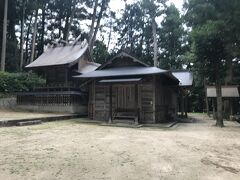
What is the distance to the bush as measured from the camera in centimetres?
2164

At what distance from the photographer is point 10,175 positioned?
4.85 m

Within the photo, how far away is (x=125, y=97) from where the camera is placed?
51.4 ft

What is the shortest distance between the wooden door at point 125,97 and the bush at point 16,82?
1053 cm

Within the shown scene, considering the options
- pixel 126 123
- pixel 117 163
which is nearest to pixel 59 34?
pixel 126 123

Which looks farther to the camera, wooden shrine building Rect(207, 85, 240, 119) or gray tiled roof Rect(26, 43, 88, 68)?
gray tiled roof Rect(26, 43, 88, 68)

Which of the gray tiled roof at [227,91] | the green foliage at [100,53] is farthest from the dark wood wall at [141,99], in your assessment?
the green foliage at [100,53]

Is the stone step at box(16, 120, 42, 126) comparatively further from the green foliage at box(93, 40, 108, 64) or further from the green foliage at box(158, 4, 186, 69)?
the green foliage at box(93, 40, 108, 64)

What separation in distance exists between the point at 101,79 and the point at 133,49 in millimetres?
23544

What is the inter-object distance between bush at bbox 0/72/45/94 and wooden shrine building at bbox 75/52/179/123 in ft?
28.4

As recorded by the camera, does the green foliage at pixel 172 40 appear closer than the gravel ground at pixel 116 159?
No

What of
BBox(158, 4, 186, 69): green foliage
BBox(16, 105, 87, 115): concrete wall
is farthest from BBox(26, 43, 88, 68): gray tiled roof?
BBox(158, 4, 186, 69): green foliage

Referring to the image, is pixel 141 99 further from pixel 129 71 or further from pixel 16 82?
pixel 16 82

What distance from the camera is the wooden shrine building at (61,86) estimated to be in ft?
63.5

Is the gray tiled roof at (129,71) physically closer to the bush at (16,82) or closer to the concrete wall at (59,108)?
the concrete wall at (59,108)
